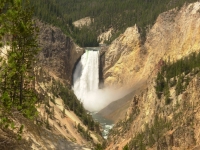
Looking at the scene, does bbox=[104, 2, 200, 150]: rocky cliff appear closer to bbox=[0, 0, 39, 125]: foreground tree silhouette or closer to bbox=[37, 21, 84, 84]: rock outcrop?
bbox=[37, 21, 84, 84]: rock outcrop

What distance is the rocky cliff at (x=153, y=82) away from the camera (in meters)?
34.4

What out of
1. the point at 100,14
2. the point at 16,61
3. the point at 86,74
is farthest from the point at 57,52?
the point at 100,14

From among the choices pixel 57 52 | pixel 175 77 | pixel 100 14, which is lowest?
pixel 175 77

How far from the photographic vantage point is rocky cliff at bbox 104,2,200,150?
113 feet

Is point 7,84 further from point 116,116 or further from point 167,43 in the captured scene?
point 167,43

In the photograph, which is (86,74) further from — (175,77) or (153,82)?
(175,77)

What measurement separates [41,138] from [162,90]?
29409 mm

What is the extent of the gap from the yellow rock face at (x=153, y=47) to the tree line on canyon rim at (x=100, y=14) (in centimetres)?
367

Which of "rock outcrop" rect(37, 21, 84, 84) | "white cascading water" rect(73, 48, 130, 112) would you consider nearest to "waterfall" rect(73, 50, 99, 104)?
"white cascading water" rect(73, 48, 130, 112)

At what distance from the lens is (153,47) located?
273 feet

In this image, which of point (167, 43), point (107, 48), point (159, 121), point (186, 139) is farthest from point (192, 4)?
point (186, 139)

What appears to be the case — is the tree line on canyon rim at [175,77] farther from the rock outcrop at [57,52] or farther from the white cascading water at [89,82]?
the rock outcrop at [57,52]

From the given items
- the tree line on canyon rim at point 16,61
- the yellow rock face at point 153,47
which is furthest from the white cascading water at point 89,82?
the tree line on canyon rim at point 16,61

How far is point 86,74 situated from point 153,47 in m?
19.8
